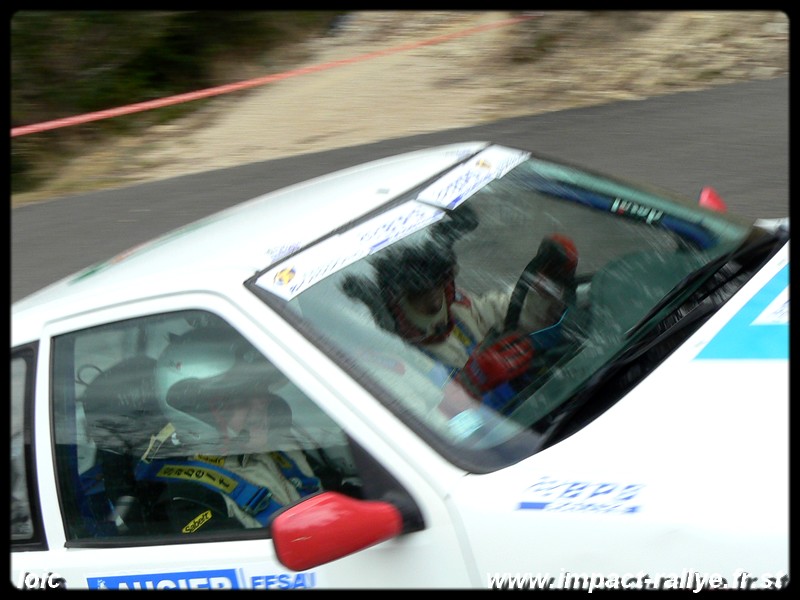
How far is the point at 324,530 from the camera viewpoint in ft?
6.68

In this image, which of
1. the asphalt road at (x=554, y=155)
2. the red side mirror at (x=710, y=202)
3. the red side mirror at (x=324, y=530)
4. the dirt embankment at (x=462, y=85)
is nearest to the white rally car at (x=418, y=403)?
A: the red side mirror at (x=324, y=530)

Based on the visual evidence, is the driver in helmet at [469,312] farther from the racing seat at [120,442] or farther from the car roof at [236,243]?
the racing seat at [120,442]

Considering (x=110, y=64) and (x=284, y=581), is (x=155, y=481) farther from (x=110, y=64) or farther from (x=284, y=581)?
(x=110, y=64)

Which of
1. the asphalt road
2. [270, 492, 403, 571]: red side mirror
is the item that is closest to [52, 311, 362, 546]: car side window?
[270, 492, 403, 571]: red side mirror

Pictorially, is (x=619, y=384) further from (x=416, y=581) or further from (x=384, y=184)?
(x=384, y=184)

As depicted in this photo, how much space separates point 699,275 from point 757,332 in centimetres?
38

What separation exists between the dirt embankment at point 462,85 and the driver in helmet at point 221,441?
20.8 feet

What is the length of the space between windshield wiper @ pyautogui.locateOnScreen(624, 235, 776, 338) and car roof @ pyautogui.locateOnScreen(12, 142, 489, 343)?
83cm

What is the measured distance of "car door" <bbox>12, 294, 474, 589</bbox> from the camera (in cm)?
215

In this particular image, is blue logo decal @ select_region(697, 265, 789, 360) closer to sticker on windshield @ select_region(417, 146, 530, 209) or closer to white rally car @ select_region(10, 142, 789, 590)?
white rally car @ select_region(10, 142, 789, 590)

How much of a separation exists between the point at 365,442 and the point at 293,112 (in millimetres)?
7995

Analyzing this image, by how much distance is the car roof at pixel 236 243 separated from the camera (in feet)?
8.42

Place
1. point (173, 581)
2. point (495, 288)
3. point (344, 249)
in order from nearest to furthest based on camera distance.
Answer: point (173, 581), point (344, 249), point (495, 288)

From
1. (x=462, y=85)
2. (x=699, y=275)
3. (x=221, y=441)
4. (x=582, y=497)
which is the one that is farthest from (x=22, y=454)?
(x=462, y=85)
